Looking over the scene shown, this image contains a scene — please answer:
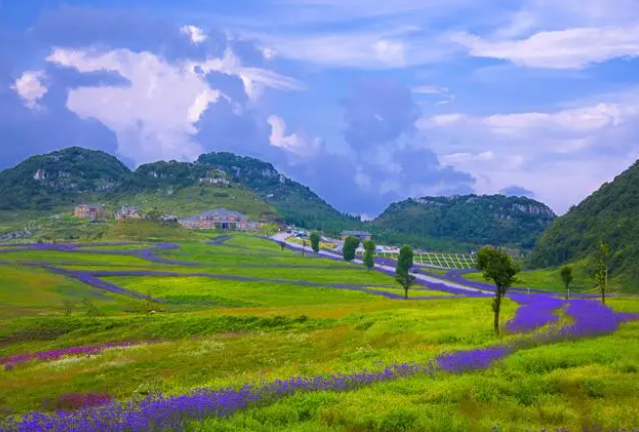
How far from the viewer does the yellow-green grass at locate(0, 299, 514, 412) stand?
29.9 m

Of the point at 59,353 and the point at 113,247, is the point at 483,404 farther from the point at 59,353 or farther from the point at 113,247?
the point at 113,247

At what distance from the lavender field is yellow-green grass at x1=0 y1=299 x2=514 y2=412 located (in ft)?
0.52

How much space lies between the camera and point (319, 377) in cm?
2281

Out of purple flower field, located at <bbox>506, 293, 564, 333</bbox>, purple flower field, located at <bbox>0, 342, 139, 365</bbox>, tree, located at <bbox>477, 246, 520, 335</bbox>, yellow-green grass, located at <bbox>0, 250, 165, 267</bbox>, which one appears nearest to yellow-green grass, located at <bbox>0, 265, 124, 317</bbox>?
yellow-green grass, located at <bbox>0, 250, 165, 267</bbox>

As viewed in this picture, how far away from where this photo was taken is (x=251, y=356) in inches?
1471

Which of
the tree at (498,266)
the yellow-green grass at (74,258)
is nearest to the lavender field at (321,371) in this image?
the tree at (498,266)

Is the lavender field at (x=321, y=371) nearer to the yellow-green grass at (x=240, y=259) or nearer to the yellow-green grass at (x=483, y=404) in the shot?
the yellow-green grass at (x=483, y=404)

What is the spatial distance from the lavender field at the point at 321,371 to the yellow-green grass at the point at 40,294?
140 cm

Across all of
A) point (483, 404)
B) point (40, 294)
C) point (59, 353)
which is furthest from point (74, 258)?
point (483, 404)

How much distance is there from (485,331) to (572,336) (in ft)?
23.1

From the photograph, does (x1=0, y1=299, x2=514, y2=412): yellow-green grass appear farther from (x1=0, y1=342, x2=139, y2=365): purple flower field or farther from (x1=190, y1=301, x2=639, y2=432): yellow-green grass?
(x1=190, y1=301, x2=639, y2=432): yellow-green grass

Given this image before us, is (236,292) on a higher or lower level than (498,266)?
lower

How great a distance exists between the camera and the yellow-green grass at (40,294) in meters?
80.7

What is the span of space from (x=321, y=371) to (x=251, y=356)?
486 inches
